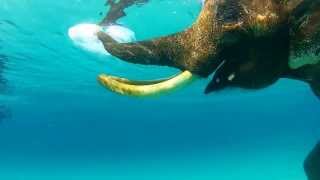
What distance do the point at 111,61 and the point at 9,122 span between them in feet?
125

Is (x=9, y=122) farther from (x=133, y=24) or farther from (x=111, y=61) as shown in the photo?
(x=133, y=24)

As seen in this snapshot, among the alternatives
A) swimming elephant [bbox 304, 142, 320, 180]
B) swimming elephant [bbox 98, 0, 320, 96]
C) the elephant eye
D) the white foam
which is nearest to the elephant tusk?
swimming elephant [bbox 98, 0, 320, 96]

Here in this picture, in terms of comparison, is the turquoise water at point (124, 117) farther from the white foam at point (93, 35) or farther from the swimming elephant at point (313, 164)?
the swimming elephant at point (313, 164)

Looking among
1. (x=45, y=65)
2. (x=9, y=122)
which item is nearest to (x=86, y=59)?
(x=45, y=65)

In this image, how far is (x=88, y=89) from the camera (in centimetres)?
3847

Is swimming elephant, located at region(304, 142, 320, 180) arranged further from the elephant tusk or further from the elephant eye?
the elephant tusk

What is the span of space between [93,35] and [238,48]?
676 inches

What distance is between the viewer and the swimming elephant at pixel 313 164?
3.50 meters

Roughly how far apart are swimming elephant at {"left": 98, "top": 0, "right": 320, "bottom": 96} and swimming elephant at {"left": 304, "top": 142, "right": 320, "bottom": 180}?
86 centimetres

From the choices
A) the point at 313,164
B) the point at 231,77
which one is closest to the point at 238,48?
the point at 231,77

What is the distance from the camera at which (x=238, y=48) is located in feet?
8.41

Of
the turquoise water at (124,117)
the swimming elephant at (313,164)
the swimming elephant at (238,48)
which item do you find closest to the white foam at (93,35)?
the turquoise water at (124,117)

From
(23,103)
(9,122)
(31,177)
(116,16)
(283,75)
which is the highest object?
(31,177)

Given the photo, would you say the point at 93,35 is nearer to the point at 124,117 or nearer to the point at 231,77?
the point at 231,77
